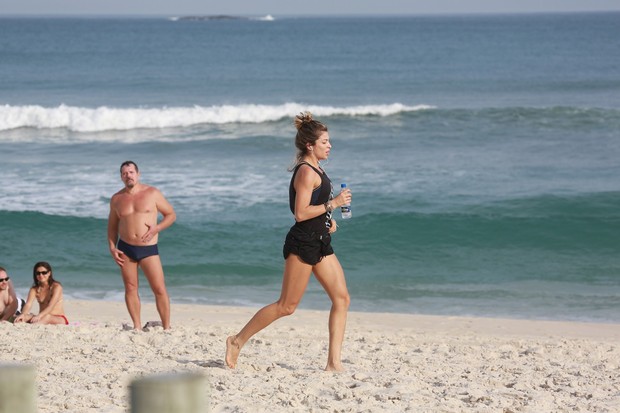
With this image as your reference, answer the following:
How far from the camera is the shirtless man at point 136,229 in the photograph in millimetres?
8234

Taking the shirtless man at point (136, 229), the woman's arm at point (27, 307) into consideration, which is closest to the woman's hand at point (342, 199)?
the shirtless man at point (136, 229)

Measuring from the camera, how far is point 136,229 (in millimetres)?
8219

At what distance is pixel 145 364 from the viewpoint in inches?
262

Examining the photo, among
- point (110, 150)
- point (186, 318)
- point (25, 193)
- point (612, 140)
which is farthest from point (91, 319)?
point (612, 140)

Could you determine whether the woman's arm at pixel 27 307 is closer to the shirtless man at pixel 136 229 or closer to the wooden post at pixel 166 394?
the shirtless man at pixel 136 229

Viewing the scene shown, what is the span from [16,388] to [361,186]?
16323 millimetres

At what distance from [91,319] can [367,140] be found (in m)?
14.9

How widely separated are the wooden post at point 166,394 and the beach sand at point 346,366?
8.25 ft

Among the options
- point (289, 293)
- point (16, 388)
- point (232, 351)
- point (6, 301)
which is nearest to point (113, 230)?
point (6, 301)

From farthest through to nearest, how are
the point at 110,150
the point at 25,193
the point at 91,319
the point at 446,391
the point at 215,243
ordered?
1. the point at 110,150
2. the point at 25,193
3. the point at 215,243
4. the point at 91,319
5. the point at 446,391

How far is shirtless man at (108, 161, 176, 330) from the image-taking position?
8.23m

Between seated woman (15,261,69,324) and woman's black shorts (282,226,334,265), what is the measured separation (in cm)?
374

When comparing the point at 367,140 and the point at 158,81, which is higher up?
the point at 158,81

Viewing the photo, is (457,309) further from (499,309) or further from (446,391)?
(446,391)
